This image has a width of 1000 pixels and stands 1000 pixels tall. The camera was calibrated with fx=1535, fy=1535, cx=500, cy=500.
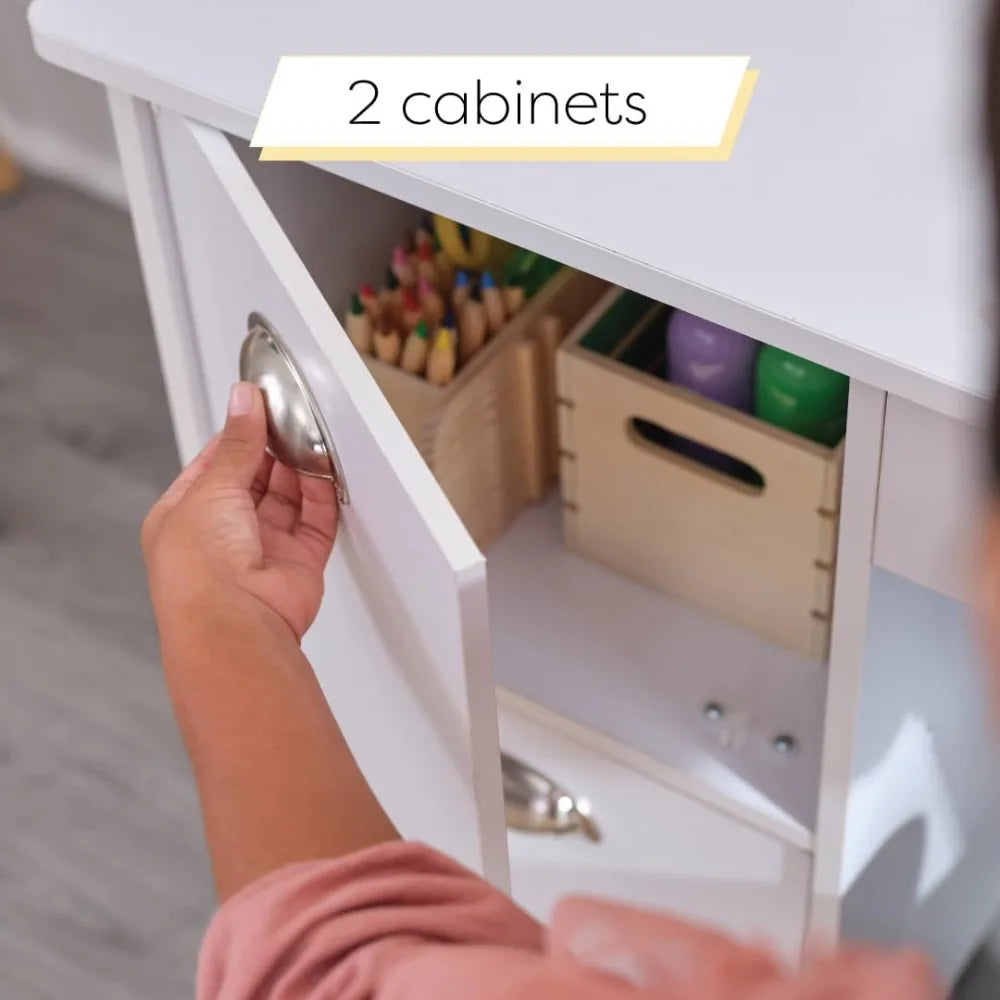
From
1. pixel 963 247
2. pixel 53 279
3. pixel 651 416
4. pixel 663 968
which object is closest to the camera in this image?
pixel 663 968

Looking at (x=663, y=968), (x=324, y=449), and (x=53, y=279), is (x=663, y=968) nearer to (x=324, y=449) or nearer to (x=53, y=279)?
(x=324, y=449)

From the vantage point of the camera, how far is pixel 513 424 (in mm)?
946

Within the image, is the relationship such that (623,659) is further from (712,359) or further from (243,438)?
(243,438)

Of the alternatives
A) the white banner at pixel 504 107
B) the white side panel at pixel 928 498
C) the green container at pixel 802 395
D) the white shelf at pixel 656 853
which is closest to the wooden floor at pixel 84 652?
the white shelf at pixel 656 853

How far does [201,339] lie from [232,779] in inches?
13.2

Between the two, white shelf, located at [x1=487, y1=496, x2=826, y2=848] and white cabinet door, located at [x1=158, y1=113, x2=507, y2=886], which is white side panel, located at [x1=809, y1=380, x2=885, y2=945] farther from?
white cabinet door, located at [x1=158, y1=113, x2=507, y2=886]

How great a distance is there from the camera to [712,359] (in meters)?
0.85

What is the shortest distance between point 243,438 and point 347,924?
0.88ft

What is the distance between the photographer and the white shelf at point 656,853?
2.81ft

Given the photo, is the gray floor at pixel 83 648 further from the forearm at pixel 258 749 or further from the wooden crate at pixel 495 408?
the forearm at pixel 258 749

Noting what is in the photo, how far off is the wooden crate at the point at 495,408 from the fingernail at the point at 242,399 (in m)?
0.19

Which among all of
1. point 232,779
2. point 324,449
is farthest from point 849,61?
point 232,779

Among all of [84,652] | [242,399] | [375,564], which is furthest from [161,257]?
[84,652]

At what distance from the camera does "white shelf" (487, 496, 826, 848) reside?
32.8 inches
